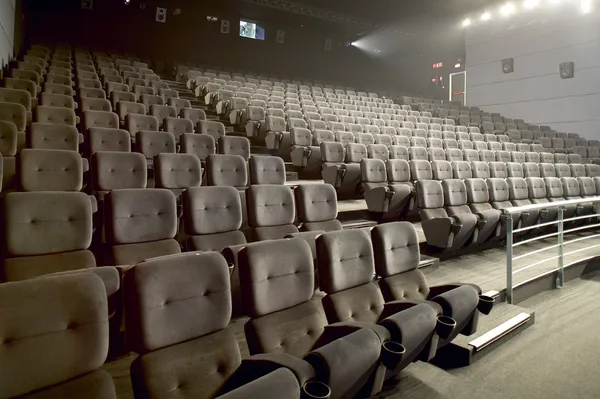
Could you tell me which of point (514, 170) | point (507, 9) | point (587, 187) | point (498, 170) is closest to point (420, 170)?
point (498, 170)

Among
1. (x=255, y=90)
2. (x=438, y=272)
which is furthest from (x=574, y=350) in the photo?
(x=255, y=90)

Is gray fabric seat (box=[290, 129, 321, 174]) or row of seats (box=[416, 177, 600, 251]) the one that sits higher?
gray fabric seat (box=[290, 129, 321, 174])

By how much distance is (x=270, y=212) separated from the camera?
2.99 ft

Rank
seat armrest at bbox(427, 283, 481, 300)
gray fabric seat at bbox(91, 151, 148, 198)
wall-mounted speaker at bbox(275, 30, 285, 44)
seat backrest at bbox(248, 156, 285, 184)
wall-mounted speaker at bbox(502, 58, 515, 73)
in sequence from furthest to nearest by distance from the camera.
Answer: wall-mounted speaker at bbox(275, 30, 285, 44), wall-mounted speaker at bbox(502, 58, 515, 73), seat backrest at bbox(248, 156, 285, 184), gray fabric seat at bbox(91, 151, 148, 198), seat armrest at bbox(427, 283, 481, 300)

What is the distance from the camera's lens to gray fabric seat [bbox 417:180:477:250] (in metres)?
1.06

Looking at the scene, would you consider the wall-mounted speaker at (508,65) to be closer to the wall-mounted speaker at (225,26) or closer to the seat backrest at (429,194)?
the wall-mounted speaker at (225,26)

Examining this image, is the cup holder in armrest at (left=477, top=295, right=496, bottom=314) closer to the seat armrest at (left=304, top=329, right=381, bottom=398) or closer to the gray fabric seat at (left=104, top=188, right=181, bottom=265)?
the seat armrest at (left=304, top=329, right=381, bottom=398)

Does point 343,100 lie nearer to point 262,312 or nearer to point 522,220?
point 522,220

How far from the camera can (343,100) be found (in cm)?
277

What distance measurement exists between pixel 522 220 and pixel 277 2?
2.80 meters

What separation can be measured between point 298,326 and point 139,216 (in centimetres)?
40

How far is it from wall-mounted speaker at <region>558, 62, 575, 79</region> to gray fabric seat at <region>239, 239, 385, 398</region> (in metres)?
3.38

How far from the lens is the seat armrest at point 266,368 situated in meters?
0.39

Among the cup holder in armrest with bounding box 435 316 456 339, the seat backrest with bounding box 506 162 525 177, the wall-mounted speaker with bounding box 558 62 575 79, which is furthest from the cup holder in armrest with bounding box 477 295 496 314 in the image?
the wall-mounted speaker with bounding box 558 62 575 79
